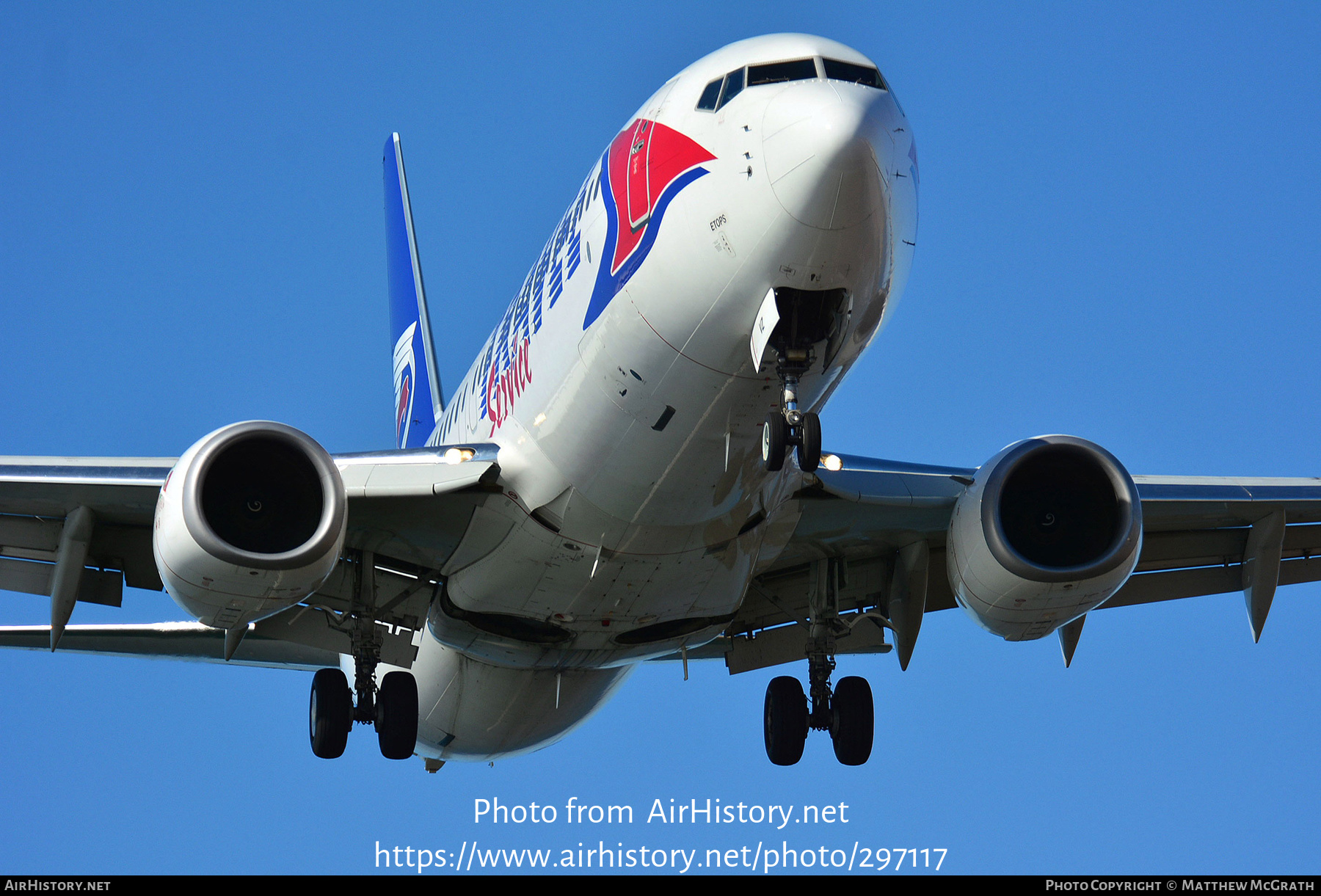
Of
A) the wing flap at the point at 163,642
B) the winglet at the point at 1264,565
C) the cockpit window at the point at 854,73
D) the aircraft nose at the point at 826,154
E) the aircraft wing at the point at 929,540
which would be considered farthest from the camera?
the wing flap at the point at 163,642

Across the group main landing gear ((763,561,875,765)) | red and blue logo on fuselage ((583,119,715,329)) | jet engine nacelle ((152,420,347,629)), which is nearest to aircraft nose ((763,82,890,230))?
red and blue logo on fuselage ((583,119,715,329))

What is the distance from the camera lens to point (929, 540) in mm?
16219

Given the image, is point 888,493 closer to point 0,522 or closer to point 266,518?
point 266,518

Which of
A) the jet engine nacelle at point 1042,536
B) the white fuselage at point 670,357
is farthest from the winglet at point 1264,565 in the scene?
the white fuselage at point 670,357

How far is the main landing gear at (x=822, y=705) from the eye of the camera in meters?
16.4

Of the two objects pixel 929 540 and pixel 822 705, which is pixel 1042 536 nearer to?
pixel 929 540

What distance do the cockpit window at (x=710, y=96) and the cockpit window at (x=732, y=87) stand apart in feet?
0.17

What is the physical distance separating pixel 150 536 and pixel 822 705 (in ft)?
24.8

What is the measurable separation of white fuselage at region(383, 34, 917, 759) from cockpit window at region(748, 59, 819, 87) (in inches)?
2.9

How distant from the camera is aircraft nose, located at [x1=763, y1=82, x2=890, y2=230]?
1002 centimetres

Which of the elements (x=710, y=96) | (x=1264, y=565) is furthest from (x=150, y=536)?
(x=1264, y=565)

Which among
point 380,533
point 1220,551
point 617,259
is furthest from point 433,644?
point 1220,551

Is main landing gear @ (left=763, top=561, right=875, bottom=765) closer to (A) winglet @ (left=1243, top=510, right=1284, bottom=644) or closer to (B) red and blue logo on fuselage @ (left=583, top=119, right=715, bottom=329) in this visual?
(A) winglet @ (left=1243, top=510, right=1284, bottom=644)

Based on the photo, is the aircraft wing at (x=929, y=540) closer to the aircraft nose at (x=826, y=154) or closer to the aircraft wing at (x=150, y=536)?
the aircraft wing at (x=150, y=536)
